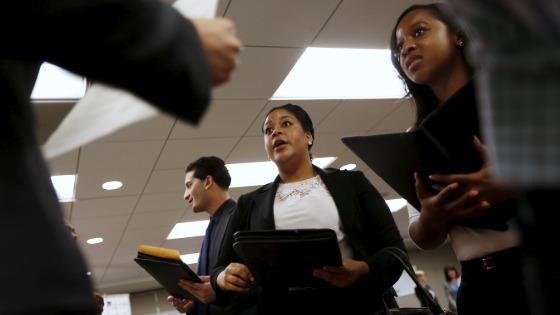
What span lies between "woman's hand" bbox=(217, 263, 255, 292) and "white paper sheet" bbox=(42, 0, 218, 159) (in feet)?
3.09

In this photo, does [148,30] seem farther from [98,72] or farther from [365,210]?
[365,210]

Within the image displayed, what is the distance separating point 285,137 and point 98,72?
125cm

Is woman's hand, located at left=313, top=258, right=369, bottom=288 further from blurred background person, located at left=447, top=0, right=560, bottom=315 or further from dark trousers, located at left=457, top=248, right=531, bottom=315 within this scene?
blurred background person, located at left=447, top=0, right=560, bottom=315

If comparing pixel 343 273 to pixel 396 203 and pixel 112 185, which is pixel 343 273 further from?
pixel 396 203

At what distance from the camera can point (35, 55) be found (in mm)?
497

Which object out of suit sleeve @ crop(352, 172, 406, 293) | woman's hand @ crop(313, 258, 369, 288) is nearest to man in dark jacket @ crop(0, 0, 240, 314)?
woman's hand @ crop(313, 258, 369, 288)

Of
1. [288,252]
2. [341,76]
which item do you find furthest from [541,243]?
[341,76]

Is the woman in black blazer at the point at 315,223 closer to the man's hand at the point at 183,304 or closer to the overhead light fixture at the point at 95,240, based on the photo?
the man's hand at the point at 183,304

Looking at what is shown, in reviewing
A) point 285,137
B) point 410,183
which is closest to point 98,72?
point 410,183

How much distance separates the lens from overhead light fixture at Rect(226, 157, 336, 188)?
17.2ft

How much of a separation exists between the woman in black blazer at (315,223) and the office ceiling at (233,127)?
561 millimetres

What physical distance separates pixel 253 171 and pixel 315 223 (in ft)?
13.0

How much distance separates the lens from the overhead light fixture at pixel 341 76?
3.53 metres

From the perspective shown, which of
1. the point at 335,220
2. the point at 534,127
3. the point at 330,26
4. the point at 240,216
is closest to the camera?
the point at 534,127
